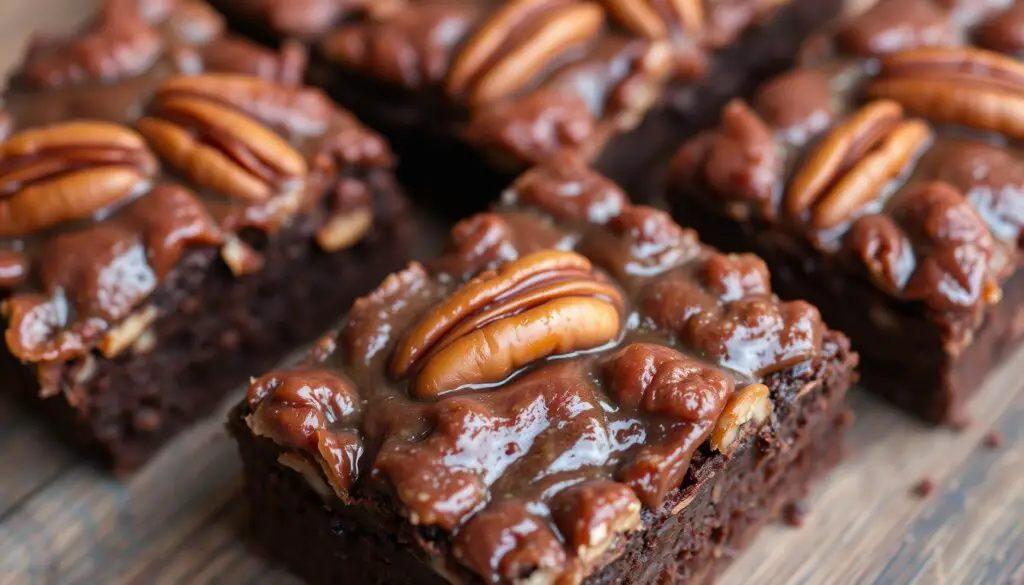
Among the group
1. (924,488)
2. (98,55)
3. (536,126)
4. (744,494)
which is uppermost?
(98,55)

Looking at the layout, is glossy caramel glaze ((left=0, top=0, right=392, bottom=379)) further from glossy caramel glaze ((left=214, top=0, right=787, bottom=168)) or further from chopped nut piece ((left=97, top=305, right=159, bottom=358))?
glossy caramel glaze ((left=214, top=0, right=787, bottom=168))

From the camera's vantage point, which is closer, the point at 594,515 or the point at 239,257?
the point at 594,515

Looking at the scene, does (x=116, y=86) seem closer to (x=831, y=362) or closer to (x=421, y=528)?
(x=421, y=528)

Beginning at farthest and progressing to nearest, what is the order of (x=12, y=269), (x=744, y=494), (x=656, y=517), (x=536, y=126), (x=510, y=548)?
1. (x=536, y=126)
2. (x=12, y=269)
3. (x=744, y=494)
4. (x=656, y=517)
5. (x=510, y=548)

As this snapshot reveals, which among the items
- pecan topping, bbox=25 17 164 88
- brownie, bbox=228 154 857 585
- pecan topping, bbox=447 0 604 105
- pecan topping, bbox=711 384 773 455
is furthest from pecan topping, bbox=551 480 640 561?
pecan topping, bbox=25 17 164 88

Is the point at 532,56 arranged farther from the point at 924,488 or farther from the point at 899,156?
the point at 924,488

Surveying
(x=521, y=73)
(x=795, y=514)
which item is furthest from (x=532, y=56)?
(x=795, y=514)

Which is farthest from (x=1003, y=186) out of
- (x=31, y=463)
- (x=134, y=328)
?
(x=31, y=463)
